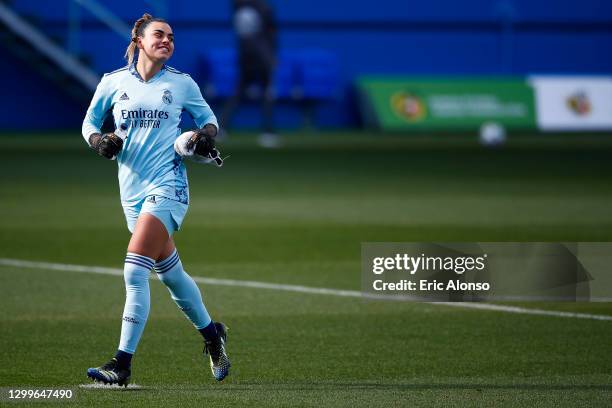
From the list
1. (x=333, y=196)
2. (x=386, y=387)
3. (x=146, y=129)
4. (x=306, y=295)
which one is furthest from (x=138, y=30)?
(x=333, y=196)

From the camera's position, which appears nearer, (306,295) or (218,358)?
(218,358)

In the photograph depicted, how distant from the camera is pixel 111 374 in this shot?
6.83 m

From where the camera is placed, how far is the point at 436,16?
1400 inches

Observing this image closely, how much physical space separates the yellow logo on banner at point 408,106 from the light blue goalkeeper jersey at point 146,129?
26.8m

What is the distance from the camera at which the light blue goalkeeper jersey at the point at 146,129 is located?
7.09 meters

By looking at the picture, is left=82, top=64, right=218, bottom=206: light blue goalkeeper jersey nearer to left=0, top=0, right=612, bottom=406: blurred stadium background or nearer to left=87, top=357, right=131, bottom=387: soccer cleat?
left=87, top=357, right=131, bottom=387: soccer cleat

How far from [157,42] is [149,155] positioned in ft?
1.90

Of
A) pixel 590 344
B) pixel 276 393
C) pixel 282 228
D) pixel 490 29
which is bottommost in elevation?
pixel 276 393

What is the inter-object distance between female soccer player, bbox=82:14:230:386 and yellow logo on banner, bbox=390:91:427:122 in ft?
87.6

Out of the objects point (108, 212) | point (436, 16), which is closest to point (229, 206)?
point (108, 212)

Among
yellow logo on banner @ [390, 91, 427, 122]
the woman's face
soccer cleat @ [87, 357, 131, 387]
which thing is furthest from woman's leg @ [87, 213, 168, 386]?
yellow logo on banner @ [390, 91, 427, 122]

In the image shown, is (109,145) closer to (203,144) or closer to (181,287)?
(203,144)

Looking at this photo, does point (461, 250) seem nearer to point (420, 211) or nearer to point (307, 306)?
point (307, 306)

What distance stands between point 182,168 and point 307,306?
290 cm
